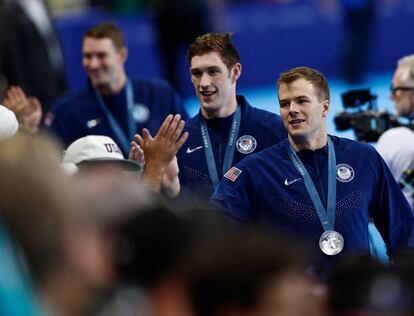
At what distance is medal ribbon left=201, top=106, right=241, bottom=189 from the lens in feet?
23.7

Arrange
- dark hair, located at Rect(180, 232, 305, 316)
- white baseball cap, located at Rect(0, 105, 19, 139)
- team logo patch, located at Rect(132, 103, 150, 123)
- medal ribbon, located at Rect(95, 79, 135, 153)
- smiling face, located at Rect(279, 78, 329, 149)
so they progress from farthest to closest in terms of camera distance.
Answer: team logo patch, located at Rect(132, 103, 150, 123)
medal ribbon, located at Rect(95, 79, 135, 153)
smiling face, located at Rect(279, 78, 329, 149)
white baseball cap, located at Rect(0, 105, 19, 139)
dark hair, located at Rect(180, 232, 305, 316)

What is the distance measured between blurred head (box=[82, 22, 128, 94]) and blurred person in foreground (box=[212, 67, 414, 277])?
267 cm

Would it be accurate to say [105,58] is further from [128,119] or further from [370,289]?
[370,289]

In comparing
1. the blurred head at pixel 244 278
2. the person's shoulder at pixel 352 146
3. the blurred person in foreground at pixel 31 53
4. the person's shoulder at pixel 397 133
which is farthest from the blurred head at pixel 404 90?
the blurred head at pixel 244 278

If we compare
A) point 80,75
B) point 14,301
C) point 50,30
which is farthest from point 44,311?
point 80,75

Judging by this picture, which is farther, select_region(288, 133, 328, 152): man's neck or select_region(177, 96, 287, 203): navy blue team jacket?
select_region(177, 96, 287, 203): navy blue team jacket

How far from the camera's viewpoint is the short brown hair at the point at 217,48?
24.4 ft

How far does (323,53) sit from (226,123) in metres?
10.0

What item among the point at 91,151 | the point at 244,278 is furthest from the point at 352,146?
the point at 244,278

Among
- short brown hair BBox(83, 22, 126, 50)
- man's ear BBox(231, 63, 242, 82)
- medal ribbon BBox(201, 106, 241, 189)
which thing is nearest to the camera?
medal ribbon BBox(201, 106, 241, 189)

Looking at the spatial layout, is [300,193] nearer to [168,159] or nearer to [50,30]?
[168,159]

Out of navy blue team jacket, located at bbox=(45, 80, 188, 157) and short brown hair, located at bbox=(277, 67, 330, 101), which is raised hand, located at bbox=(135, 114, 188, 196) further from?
navy blue team jacket, located at bbox=(45, 80, 188, 157)

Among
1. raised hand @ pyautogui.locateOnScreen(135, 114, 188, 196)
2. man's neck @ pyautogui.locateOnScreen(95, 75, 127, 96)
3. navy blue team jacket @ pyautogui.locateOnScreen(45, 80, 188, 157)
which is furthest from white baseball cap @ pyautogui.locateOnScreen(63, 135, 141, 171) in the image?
man's neck @ pyautogui.locateOnScreen(95, 75, 127, 96)

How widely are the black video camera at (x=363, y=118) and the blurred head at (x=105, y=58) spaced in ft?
6.68
